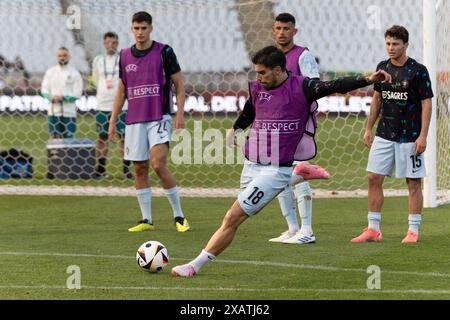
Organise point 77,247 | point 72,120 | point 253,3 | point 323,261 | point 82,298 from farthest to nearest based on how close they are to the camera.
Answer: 1. point 72,120
2. point 253,3
3. point 77,247
4. point 323,261
5. point 82,298

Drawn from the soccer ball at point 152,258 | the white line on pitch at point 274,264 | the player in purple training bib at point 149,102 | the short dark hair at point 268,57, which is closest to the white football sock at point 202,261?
the soccer ball at point 152,258

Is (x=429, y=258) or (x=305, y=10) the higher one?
(x=305, y=10)

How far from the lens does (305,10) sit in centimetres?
1667

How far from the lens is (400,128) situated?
10.3m

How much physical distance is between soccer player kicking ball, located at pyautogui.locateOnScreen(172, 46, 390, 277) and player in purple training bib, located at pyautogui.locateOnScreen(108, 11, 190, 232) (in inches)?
97.4

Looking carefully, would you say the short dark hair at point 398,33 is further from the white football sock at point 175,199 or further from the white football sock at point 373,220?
the white football sock at point 175,199

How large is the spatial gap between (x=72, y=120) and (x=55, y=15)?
5.86 ft

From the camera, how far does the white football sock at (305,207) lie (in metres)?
10.4

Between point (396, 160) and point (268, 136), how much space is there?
6.81 ft

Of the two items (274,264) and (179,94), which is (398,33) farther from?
(274,264)

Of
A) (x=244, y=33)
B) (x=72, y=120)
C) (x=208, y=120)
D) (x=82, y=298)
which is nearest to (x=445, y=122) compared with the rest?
(x=244, y=33)

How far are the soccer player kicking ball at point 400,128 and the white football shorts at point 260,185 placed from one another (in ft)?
6.41

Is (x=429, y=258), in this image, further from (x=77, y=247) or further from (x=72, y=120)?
(x=72, y=120)

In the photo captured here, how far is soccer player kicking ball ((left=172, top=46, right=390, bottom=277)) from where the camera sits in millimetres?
8367
